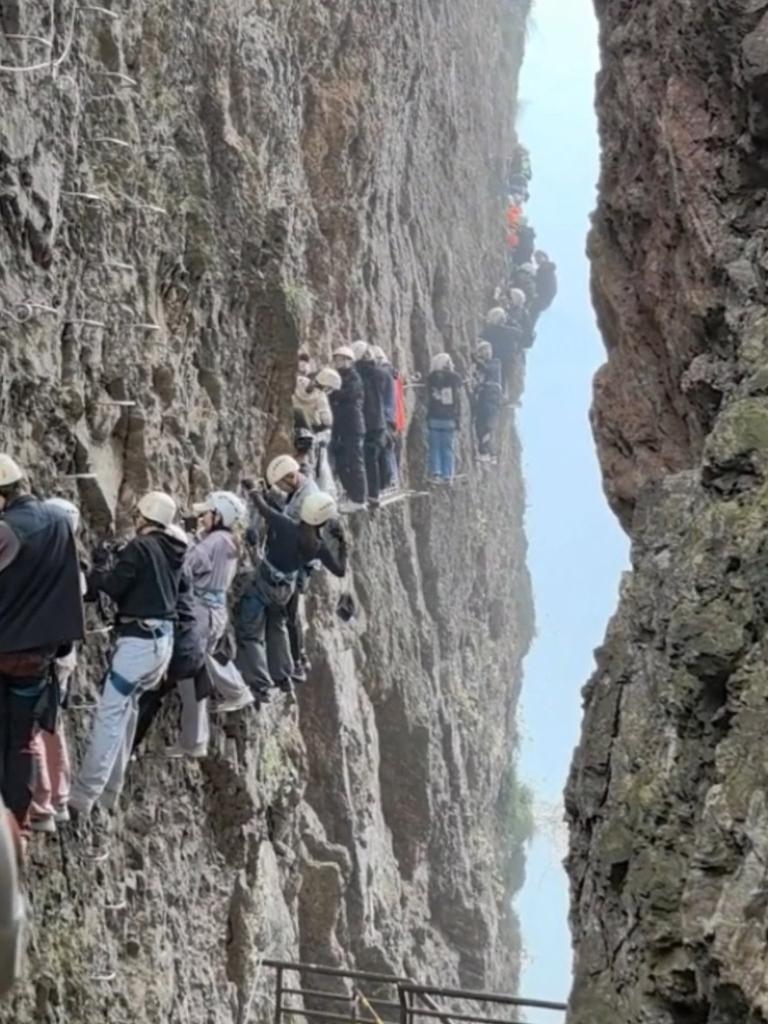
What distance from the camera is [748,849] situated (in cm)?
359

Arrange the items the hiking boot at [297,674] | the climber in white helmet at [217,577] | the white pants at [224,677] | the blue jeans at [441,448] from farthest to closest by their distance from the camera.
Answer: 1. the blue jeans at [441,448]
2. the hiking boot at [297,674]
3. the white pants at [224,677]
4. the climber in white helmet at [217,577]

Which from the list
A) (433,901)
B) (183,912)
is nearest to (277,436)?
(183,912)

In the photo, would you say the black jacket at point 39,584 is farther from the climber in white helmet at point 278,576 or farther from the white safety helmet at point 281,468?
the white safety helmet at point 281,468

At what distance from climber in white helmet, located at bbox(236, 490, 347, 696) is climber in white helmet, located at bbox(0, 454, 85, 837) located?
3279mm

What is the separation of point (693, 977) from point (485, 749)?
1914 centimetres

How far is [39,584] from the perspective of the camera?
5.84 meters

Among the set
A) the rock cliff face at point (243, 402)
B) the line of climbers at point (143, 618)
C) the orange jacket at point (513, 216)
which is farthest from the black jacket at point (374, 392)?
the orange jacket at point (513, 216)

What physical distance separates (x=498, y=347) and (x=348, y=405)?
11.3 metres

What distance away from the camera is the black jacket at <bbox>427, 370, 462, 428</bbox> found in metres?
17.8

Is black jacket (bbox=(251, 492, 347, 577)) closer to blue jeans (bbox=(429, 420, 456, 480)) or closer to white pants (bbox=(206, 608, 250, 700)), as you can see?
white pants (bbox=(206, 608, 250, 700))

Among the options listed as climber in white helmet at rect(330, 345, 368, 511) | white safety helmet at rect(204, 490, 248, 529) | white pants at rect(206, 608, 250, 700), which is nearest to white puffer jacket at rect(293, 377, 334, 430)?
climber in white helmet at rect(330, 345, 368, 511)

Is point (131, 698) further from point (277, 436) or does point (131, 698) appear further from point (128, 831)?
point (277, 436)

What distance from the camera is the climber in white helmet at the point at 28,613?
5.76m

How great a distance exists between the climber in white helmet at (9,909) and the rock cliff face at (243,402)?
4701mm
